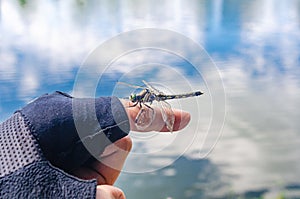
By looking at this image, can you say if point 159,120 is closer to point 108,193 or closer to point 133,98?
point 133,98

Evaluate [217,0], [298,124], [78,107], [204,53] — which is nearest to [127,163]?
[78,107]

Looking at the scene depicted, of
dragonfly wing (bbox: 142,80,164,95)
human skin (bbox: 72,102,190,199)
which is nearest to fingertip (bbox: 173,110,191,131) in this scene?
human skin (bbox: 72,102,190,199)

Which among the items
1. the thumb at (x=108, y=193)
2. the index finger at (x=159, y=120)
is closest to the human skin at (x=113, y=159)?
the index finger at (x=159, y=120)

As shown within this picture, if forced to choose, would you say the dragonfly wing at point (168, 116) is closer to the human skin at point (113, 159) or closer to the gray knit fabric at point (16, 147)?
the human skin at point (113, 159)

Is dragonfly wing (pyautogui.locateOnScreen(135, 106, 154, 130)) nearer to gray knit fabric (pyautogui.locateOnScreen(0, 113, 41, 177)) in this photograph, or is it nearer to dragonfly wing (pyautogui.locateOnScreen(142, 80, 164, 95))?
dragonfly wing (pyautogui.locateOnScreen(142, 80, 164, 95))

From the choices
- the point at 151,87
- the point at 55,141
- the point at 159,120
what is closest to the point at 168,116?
the point at 159,120

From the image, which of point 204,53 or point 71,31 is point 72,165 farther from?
point 71,31

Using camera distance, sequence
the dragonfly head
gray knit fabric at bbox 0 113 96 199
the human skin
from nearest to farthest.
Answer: gray knit fabric at bbox 0 113 96 199
the human skin
the dragonfly head
